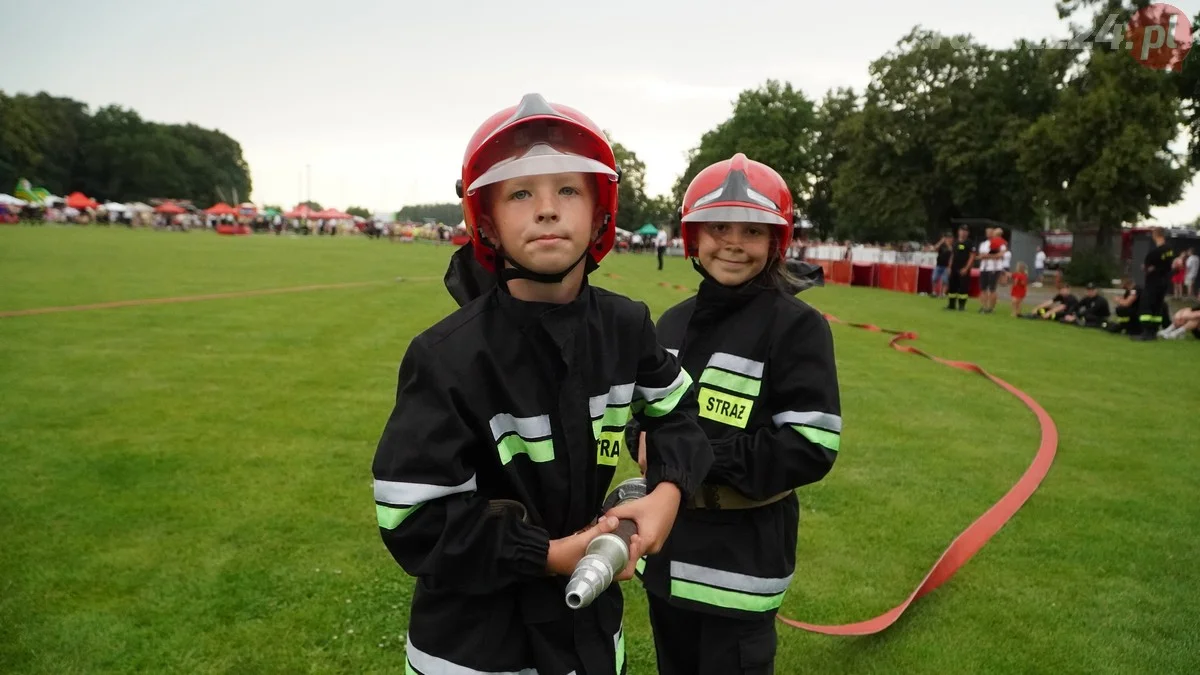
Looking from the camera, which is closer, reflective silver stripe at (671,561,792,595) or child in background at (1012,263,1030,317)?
reflective silver stripe at (671,561,792,595)

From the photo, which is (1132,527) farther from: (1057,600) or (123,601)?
(123,601)

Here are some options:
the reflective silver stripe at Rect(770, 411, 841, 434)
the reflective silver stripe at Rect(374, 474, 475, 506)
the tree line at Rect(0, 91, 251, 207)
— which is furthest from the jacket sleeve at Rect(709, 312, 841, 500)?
the tree line at Rect(0, 91, 251, 207)

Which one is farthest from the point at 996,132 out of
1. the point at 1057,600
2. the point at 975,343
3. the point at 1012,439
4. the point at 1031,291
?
the point at 1057,600

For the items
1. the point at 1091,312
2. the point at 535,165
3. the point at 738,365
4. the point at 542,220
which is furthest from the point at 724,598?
the point at 1091,312

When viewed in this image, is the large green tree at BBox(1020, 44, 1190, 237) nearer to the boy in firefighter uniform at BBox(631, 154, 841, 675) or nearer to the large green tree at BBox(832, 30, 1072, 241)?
the large green tree at BBox(832, 30, 1072, 241)

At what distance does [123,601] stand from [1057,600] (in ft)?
15.6

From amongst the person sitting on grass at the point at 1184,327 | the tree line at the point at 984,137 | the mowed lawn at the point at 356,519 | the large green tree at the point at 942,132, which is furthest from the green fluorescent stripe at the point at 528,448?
the large green tree at the point at 942,132

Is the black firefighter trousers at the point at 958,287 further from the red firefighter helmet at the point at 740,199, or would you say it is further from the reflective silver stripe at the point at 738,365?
the reflective silver stripe at the point at 738,365

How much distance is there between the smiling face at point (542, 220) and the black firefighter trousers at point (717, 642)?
132 centimetres

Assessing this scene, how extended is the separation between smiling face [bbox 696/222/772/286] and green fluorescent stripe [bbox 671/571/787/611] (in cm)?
96

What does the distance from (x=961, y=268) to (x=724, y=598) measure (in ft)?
64.3

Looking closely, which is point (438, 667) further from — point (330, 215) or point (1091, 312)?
point (330, 215)

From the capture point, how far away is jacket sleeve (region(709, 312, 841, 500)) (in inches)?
87.4

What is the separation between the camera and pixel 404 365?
1588 millimetres
